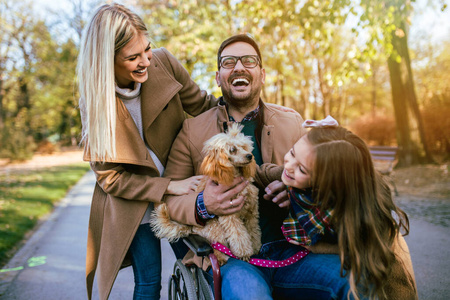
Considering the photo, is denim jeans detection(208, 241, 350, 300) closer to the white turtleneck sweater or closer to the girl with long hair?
the girl with long hair

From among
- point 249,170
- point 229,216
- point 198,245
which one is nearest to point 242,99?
point 249,170

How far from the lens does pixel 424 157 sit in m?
10.6

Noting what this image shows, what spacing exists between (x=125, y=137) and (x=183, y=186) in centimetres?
55

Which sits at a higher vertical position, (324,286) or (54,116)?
(54,116)

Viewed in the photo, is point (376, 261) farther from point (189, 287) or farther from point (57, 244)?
point (57, 244)

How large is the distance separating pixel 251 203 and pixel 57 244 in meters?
4.83

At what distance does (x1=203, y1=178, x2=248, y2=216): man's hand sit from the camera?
2.29 metres

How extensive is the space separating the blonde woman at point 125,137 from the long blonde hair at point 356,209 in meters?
1.06

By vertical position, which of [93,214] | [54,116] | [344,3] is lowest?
[93,214]

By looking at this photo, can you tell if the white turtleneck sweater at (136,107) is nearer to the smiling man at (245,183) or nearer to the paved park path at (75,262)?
the smiling man at (245,183)

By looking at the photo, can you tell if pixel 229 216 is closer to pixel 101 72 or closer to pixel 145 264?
pixel 145 264

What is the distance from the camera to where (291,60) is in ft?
48.7

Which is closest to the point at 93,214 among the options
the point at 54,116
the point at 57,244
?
the point at 57,244

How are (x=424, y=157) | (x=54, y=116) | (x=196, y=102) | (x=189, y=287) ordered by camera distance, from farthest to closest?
1. (x=54, y=116)
2. (x=424, y=157)
3. (x=196, y=102)
4. (x=189, y=287)
